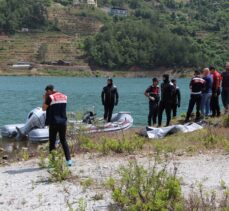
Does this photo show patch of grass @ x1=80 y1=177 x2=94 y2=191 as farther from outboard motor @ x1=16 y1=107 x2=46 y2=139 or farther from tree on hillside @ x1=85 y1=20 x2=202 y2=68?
tree on hillside @ x1=85 y1=20 x2=202 y2=68

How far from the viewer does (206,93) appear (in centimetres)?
1697

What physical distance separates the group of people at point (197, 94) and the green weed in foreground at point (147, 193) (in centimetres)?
916

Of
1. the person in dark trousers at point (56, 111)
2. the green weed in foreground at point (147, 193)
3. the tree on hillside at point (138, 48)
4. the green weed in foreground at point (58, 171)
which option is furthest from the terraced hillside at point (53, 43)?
the green weed in foreground at point (147, 193)

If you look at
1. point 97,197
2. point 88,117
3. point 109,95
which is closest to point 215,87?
point 109,95

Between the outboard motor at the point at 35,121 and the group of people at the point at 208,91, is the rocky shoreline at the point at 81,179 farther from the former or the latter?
the outboard motor at the point at 35,121

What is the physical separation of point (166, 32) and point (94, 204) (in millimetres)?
159876

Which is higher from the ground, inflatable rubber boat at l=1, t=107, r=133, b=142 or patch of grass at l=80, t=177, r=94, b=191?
patch of grass at l=80, t=177, r=94, b=191

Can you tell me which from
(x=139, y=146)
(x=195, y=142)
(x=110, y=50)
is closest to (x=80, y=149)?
(x=139, y=146)

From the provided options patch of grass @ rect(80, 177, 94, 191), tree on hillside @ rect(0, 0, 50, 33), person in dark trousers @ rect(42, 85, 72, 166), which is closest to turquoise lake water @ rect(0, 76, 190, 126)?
person in dark trousers @ rect(42, 85, 72, 166)

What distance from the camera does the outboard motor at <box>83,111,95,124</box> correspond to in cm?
1628

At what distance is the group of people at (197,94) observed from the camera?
53.2ft

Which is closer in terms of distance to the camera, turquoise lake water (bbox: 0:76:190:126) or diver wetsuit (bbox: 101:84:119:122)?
diver wetsuit (bbox: 101:84:119:122)

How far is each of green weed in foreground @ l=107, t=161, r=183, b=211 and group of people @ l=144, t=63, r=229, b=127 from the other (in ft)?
30.0

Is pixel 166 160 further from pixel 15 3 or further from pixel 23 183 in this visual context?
pixel 15 3
